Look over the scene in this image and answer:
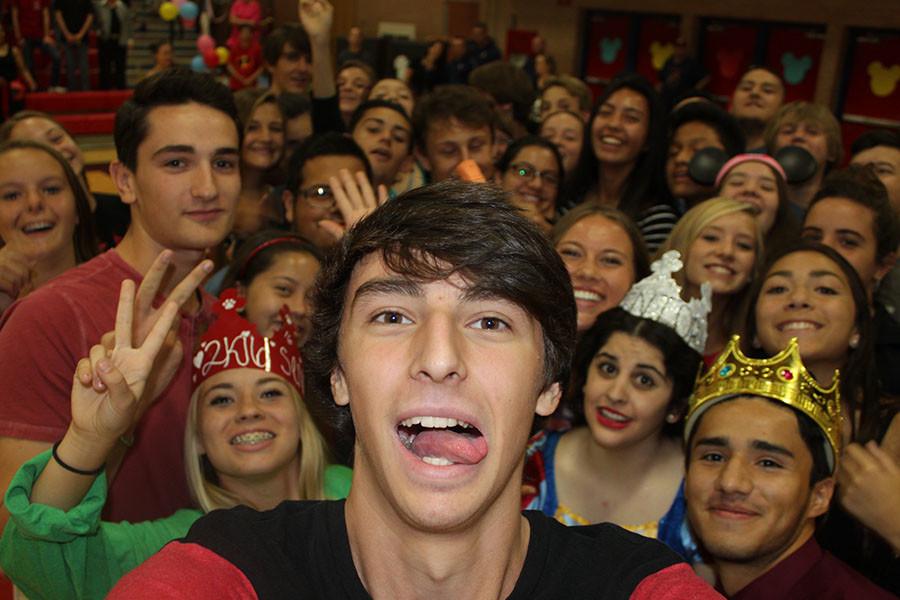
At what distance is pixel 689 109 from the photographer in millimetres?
5211

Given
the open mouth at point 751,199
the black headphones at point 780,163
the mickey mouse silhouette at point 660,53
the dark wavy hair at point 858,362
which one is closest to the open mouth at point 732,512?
the dark wavy hair at point 858,362

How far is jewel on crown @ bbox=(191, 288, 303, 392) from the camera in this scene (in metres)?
2.58

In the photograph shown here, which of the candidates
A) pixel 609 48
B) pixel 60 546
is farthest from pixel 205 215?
pixel 609 48

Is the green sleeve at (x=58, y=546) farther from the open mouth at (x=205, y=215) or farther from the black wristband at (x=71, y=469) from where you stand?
the open mouth at (x=205, y=215)

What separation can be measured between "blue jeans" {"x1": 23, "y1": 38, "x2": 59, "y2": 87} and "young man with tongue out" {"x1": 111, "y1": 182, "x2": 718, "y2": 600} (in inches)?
565

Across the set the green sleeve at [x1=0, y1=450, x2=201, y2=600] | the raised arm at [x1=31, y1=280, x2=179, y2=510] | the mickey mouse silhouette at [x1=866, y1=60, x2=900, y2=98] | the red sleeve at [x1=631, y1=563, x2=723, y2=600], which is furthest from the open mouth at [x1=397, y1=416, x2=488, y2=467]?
the mickey mouse silhouette at [x1=866, y1=60, x2=900, y2=98]

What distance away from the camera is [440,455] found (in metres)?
1.34

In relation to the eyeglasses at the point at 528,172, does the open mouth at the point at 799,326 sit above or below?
below

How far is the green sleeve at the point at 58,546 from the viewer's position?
1841mm

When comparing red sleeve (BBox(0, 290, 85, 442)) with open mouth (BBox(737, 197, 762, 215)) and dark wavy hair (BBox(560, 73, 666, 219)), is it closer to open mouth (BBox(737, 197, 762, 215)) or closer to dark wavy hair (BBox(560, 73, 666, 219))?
open mouth (BBox(737, 197, 762, 215))

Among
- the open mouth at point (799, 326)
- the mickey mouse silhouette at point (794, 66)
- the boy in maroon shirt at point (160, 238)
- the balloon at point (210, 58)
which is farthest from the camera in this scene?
the balloon at point (210, 58)

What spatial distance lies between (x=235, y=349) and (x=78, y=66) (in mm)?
13645

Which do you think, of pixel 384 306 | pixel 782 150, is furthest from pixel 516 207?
pixel 782 150

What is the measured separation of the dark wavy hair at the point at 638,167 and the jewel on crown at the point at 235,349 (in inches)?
109
